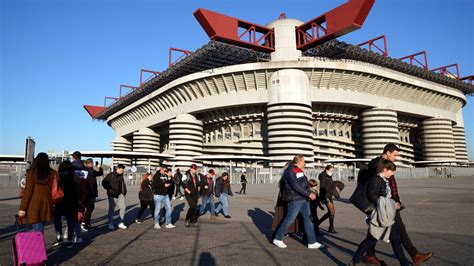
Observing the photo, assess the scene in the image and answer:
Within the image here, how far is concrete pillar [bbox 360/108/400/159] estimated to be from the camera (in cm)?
3988

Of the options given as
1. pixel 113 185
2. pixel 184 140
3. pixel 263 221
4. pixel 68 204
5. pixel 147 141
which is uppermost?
pixel 147 141

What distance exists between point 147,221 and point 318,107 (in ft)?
115

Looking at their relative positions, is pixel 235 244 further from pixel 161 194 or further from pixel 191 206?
pixel 161 194

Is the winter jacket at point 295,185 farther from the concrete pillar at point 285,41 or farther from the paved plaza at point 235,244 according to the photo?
the concrete pillar at point 285,41

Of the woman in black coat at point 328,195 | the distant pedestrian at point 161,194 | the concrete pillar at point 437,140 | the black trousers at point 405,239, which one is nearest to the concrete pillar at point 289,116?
the concrete pillar at point 437,140

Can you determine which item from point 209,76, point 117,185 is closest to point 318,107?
point 209,76

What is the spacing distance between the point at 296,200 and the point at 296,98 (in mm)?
31247

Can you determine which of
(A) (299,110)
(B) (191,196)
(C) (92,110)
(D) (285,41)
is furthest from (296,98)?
(C) (92,110)

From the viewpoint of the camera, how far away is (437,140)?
47.0 metres

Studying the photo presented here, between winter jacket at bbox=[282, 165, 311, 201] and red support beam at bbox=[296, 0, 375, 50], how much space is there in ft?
94.9

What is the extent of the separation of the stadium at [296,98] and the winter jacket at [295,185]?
89.4 ft

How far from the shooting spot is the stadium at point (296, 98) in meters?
36.1

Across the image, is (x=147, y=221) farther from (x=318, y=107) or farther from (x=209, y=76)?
(x=318, y=107)

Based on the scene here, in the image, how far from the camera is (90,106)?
245 feet
